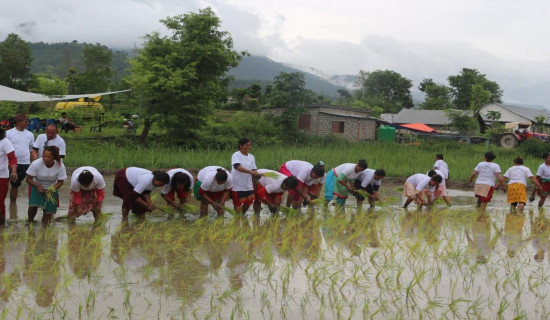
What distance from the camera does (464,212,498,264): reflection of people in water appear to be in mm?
6125

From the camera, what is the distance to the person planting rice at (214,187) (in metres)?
7.27

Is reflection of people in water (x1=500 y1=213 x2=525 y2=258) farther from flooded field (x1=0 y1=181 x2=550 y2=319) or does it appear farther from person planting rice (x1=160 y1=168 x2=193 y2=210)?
person planting rice (x1=160 y1=168 x2=193 y2=210)

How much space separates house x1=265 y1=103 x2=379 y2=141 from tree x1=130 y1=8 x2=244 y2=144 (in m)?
7.03

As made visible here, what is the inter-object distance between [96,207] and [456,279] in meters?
4.42

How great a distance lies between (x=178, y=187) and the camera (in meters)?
7.41

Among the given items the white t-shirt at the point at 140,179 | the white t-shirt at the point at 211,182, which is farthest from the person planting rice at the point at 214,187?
the white t-shirt at the point at 140,179

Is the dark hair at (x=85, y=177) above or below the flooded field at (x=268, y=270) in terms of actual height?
above

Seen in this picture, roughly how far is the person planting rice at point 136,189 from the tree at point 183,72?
11831 mm

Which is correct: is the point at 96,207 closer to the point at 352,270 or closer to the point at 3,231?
the point at 3,231

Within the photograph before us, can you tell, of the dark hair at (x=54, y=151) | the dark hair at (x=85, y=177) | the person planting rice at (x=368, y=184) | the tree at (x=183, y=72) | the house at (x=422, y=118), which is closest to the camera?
the dark hair at (x=54, y=151)

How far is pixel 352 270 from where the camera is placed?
17.2 feet

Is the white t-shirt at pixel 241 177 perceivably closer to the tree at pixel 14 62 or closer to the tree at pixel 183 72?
the tree at pixel 183 72

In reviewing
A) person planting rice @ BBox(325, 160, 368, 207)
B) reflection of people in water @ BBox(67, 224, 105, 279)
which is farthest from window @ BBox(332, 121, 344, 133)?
reflection of people in water @ BBox(67, 224, 105, 279)

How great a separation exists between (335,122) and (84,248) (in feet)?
77.0
